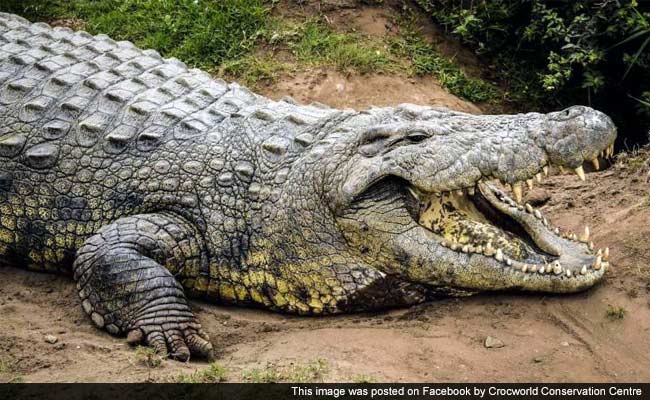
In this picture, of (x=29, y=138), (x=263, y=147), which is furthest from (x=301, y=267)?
(x=29, y=138)

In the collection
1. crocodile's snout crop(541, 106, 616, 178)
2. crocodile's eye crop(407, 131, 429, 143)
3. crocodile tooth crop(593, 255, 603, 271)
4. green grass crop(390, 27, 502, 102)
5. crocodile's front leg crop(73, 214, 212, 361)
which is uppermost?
crocodile's snout crop(541, 106, 616, 178)

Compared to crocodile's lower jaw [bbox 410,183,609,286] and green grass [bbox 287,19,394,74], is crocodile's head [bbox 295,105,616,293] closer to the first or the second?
crocodile's lower jaw [bbox 410,183,609,286]

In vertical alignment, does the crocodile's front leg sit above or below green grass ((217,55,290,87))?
below

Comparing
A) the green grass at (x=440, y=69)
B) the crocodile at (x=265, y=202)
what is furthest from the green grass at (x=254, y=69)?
the crocodile at (x=265, y=202)

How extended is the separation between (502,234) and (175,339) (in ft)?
6.20

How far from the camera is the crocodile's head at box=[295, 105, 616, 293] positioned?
13.8ft

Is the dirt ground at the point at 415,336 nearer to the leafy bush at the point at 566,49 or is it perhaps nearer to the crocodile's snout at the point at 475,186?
the crocodile's snout at the point at 475,186

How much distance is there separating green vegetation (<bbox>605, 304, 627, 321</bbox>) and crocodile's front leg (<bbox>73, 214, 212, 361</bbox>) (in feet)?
6.91

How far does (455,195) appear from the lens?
4656 millimetres

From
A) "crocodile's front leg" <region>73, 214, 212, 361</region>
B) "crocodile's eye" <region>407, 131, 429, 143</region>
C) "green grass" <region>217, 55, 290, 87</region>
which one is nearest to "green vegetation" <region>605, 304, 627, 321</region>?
"crocodile's eye" <region>407, 131, 429, 143</region>

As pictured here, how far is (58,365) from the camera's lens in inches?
157

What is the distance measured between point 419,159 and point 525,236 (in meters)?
0.84

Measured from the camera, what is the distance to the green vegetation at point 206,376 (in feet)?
12.2

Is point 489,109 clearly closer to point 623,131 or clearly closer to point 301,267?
point 623,131
